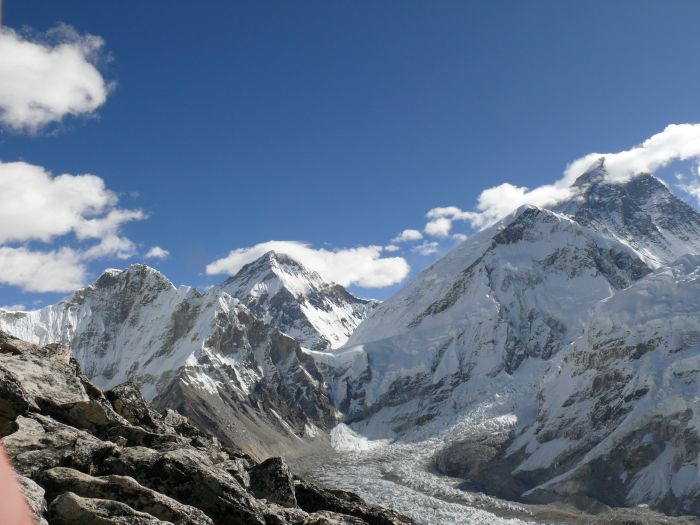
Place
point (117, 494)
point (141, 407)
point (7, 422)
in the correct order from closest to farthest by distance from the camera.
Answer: point (7, 422)
point (117, 494)
point (141, 407)

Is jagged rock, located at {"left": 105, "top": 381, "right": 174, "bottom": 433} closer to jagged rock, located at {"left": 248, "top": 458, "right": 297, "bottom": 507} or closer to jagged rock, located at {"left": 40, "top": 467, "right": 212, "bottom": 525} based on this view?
jagged rock, located at {"left": 248, "top": 458, "right": 297, "bottom": 507}

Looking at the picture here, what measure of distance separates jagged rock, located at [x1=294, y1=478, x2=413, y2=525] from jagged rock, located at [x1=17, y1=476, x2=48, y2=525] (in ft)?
35.9

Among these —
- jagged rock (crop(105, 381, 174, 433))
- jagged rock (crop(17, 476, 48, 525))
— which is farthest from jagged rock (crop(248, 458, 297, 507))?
jagged rock (crop(17, 476, 48, 525))

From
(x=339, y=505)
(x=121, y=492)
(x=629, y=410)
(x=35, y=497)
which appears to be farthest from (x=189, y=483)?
(x=629, y=410)

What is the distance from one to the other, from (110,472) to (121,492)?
218 centimetres

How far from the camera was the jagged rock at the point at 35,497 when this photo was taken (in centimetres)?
1334

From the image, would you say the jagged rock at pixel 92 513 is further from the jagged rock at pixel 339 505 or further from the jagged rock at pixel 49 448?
the jagged rock at pixel 339 505

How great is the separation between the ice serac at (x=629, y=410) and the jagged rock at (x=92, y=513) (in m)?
120

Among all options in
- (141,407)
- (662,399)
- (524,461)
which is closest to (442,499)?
(524,461)

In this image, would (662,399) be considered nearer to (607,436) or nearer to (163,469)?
(607,436)

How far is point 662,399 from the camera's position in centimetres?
14288

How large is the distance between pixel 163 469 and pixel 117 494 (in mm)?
2278

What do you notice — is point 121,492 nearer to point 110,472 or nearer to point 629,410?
point 110,472

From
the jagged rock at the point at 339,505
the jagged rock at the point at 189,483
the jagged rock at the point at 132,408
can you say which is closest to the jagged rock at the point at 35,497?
the jagged rock at the point at 189,483
